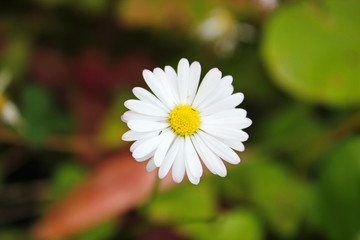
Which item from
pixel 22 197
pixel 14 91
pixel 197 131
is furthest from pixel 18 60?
pixel 197 131

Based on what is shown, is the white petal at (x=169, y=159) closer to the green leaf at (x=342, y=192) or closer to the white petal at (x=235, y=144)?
the white petal at (x=235, y=144)

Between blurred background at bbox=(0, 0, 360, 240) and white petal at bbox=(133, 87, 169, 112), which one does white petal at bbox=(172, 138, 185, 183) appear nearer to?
white petal at bbox=(133, 87, 169, 112)

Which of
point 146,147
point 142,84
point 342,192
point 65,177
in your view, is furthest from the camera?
point 142,84

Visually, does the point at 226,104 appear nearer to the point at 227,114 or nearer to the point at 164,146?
the point at 227,114

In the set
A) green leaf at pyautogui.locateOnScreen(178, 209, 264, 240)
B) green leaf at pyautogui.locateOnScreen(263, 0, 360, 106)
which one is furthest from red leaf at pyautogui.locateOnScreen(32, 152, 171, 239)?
green leaf at pyautogui.locateOnScreen(263, 0, 360, 106)

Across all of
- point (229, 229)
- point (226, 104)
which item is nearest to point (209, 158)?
point (226, 104)

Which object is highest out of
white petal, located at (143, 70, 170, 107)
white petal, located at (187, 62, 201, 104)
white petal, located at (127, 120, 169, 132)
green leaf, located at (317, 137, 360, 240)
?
white petal, located at (143, 70, 170, 107)

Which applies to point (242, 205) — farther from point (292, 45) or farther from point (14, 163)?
point (14, 163)
